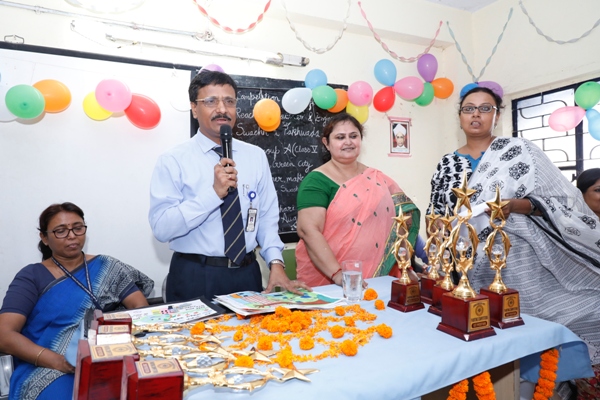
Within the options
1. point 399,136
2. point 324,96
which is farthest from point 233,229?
point 399,136

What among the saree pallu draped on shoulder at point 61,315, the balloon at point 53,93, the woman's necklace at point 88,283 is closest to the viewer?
the saree pallu draped on shoulder at point 61,315

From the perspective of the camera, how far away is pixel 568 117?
283cm

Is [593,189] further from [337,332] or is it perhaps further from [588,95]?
[337,332]

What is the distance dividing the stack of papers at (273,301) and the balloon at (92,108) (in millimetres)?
1616

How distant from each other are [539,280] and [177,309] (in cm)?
134

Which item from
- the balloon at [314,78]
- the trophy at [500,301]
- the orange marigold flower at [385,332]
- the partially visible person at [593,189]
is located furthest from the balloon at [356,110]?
the orange marigold flower at [385,332]

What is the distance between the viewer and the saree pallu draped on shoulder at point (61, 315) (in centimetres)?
151

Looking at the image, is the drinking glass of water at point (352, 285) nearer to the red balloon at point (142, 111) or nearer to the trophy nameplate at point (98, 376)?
the trophy nameplate at point (98, 376)

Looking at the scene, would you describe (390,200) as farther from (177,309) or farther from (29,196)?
(29,196)

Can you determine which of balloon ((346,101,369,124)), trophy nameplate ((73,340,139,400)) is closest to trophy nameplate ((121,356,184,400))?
trophy nameplate ((73,340,139,400))

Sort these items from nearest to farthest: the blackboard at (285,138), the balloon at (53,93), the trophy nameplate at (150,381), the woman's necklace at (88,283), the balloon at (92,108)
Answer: the trophy nameplate at (150,381) < the woman's necklace at (88,283) < the balloon at (53,93) < the balloon at (92,108) < the blackboard at (285,138)

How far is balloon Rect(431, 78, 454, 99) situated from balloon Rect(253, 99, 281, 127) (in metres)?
1.51

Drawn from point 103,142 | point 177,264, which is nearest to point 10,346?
point 177,264

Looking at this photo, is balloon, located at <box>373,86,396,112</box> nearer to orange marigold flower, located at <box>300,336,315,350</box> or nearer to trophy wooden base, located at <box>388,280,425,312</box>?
trophy wooden base, located at <box>388,280,425,312</box>
